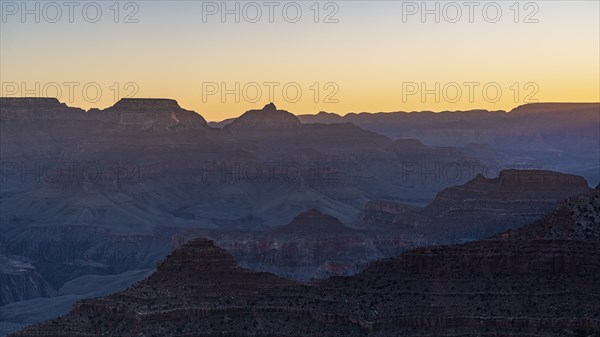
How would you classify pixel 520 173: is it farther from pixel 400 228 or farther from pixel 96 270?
pixel 96 270

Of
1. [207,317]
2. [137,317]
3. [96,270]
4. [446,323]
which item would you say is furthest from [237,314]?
[96,270]

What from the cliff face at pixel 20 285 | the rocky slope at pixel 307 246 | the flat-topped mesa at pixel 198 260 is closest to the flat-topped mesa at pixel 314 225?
the rocky slope at pixel 307 246

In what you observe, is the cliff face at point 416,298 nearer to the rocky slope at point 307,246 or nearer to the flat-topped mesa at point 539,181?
the rocky slope at point 307,246

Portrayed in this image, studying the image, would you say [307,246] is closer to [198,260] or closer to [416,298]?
[198,260]

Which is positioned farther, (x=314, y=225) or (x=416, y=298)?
(x=314, y=225)

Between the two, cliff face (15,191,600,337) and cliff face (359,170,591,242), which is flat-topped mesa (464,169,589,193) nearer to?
cliff face (359,170,591,242)

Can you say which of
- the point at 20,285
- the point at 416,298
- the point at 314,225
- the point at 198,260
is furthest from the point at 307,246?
the point at 416,298
